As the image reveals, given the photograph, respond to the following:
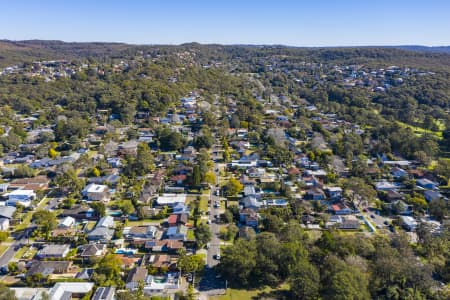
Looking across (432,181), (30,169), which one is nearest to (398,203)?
(432,181)

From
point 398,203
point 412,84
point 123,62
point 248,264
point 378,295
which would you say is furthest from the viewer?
point 123,62

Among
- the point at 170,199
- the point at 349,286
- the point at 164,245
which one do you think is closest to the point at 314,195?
the point at 170,199

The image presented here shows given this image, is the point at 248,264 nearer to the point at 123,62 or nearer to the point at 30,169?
the point at 30,169

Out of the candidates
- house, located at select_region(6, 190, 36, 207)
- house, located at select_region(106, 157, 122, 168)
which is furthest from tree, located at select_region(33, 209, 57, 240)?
house, located at select_region(106, 157, 122, 168)

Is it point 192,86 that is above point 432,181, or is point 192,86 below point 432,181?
above

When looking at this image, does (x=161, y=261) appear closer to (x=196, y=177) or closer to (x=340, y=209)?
(x=196, y=177)

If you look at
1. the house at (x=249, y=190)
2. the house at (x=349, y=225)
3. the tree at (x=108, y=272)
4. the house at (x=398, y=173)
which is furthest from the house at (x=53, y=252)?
the house at (x=398, y=173)

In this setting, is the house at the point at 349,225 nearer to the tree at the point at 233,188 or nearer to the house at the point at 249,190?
the house at the point at 249,190
